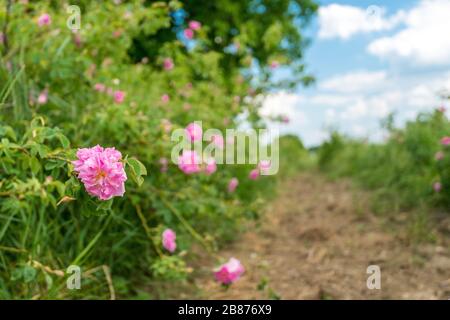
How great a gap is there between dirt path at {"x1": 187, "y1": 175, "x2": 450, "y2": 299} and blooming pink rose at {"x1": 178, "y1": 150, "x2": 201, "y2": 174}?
1.44ft

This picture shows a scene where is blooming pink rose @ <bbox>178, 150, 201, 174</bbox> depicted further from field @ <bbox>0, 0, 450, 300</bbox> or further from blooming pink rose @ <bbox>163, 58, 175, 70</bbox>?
blooming pink rose @ <bbox>163, 58, 175, 70</bbox>

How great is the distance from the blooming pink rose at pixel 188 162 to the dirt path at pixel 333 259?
0.44 m

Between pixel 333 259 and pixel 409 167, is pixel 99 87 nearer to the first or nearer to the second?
pixel 333 259

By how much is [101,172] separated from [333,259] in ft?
6.83

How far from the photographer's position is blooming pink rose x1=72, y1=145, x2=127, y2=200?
40.6 inches

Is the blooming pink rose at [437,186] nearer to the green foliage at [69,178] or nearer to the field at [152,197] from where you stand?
the field at [152,197]

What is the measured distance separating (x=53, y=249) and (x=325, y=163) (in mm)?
5981

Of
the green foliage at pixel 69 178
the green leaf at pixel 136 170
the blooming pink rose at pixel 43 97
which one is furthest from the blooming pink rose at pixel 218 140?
the green leaf at pixel 136 170

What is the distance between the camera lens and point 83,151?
3.48ft

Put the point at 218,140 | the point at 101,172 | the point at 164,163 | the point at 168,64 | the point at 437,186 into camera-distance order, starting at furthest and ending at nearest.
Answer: the point at 168,64 → the point at 437,186 → the point at 218,140 → the point at 164,163 → the point at 101,172

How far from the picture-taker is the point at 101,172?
3.40 feet

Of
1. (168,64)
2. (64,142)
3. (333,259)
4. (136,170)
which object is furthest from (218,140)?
(136,170)

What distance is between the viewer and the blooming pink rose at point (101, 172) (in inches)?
40.6
